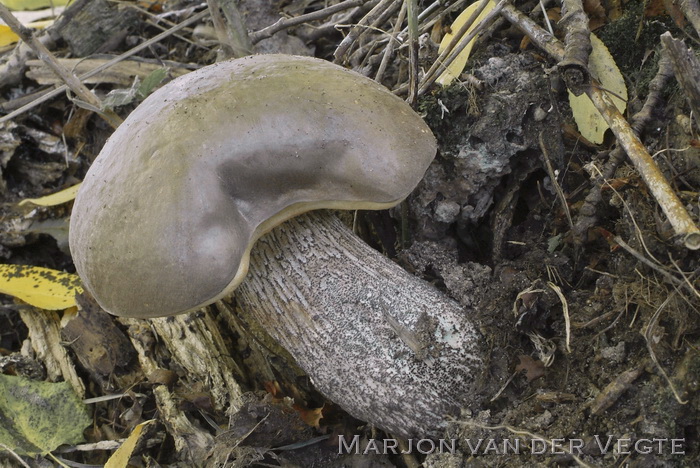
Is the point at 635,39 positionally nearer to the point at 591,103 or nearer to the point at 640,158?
the point at 591,103

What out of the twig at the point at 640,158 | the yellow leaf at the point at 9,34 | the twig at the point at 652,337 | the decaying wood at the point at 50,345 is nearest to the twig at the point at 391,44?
the twig at the point at 640,158

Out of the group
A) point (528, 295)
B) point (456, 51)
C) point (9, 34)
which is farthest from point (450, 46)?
point (9, 34)

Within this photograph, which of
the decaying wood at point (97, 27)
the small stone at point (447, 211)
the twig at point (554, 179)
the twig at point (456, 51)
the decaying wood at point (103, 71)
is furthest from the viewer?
the decaying wood at point (97, 27)

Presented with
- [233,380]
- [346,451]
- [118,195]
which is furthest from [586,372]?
[118,195]

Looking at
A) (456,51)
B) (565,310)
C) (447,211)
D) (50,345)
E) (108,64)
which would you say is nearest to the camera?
(565,310)

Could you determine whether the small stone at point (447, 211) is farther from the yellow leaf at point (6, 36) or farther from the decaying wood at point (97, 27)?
the yellow leaf at point (6, 36)
